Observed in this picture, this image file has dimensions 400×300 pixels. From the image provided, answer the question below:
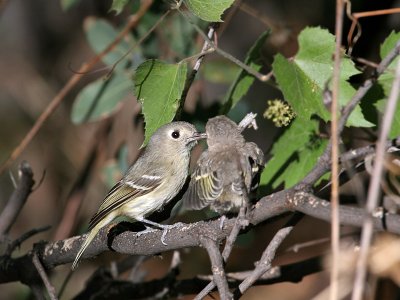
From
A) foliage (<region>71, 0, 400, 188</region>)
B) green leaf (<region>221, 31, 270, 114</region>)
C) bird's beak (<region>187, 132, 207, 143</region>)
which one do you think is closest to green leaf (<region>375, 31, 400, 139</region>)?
foliage (<region>71, 0, 400, 188</region>)

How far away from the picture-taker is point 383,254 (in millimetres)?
3225

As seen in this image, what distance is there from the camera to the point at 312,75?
2.78 metres

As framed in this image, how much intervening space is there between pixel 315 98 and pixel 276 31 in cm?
149

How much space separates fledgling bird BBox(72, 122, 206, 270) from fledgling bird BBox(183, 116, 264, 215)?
668 millimetres

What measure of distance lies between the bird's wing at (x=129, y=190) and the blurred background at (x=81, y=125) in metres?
0.76

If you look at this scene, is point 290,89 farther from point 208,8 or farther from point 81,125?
point 81,125

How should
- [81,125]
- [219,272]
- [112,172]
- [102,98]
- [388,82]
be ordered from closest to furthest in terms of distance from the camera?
[219,272] < [388,82] < [102,98] < [112,172] < [81,125]

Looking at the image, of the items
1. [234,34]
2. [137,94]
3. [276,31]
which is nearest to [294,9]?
[234,34]

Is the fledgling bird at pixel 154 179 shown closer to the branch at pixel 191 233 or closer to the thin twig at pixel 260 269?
the branch at pixel 191 233

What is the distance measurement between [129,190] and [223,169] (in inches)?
45.8

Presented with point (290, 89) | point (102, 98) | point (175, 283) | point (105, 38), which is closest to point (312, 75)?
point (290, 89)

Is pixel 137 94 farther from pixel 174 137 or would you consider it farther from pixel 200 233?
pixel 174 137

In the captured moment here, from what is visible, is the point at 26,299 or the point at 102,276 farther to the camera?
the point at 26,299

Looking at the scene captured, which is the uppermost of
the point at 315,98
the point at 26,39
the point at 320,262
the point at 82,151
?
the point at 26,39
